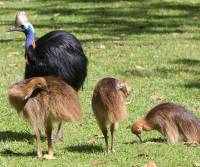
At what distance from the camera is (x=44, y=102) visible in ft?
23.6

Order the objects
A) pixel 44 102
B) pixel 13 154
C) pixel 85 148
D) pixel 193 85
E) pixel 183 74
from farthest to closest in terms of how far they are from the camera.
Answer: pixel 183 74, pixel 193 85, pixel 85 148, pixel 13 154, pixel 44 102

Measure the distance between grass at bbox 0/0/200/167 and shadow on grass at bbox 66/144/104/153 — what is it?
0.01 meters

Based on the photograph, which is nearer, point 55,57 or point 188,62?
point 55,57

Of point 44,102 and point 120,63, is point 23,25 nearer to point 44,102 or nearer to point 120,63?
point 44,102

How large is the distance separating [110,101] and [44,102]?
75cm

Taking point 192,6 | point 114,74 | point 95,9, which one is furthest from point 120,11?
point 114,74

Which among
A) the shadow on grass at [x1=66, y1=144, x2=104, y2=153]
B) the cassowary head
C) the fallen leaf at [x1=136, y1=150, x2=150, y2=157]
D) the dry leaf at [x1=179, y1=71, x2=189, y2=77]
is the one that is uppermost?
the cassowary head

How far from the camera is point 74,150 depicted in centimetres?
793

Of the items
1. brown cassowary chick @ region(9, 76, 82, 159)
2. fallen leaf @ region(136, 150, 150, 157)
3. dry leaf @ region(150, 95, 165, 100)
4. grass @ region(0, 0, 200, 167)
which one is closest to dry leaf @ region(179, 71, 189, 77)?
grass @ region(0, 0, 200, 167)

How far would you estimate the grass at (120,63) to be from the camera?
25.2ft

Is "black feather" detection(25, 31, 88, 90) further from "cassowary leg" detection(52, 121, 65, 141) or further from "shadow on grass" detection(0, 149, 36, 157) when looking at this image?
"shadow on grass" detection(0, 149, 36, 157)

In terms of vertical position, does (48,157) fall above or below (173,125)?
below

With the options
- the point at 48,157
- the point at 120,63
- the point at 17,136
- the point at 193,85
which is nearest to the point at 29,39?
the point at 17,136

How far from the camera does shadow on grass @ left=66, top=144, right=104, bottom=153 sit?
789cm
